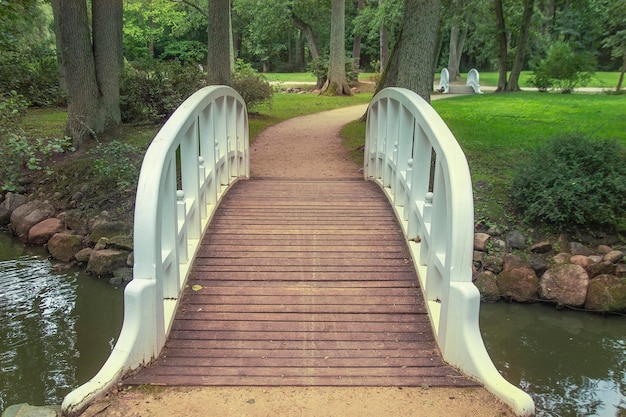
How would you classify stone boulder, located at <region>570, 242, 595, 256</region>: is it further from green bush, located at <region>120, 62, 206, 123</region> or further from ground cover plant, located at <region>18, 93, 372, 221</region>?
green bush, located at <region>120, 62, 206, 123</region>

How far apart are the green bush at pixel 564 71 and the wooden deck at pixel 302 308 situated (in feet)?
71.6

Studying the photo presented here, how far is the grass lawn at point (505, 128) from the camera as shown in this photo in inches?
363

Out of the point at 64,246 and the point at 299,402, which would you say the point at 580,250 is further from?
the point at 64,246

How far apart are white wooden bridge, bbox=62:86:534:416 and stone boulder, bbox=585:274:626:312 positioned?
327 centimetres

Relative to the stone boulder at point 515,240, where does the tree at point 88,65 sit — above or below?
above

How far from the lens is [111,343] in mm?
6324

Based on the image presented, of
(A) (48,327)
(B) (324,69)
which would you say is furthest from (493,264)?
(B) (324,69)

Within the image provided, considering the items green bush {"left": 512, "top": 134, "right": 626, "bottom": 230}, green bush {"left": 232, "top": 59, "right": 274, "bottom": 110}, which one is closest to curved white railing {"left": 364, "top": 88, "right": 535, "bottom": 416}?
green bush {"left": 512, "top": 134, "right": 626, "bottom": 230}

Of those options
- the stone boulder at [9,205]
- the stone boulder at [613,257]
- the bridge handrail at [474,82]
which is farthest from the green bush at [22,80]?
the bridge handrail at [474,82]

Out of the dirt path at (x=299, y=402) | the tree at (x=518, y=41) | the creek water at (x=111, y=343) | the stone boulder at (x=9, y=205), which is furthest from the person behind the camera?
the tree at (x=518, y=41)

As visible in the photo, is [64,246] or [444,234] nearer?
[444,234]

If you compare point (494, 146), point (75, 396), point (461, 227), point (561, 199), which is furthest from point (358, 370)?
point (494, 146)

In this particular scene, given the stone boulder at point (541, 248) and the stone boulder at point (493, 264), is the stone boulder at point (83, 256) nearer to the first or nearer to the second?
the stone boulder at point (493, 264)

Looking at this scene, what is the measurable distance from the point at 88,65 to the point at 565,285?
924cm
